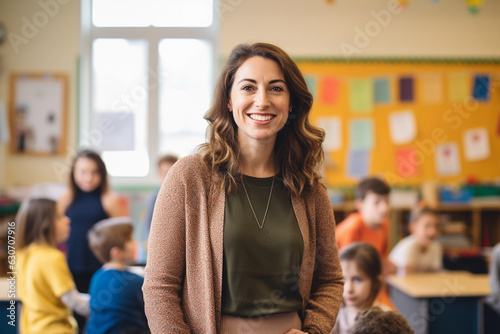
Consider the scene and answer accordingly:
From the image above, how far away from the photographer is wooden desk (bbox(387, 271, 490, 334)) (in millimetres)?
2762

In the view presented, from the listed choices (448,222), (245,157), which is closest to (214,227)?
(245,157)

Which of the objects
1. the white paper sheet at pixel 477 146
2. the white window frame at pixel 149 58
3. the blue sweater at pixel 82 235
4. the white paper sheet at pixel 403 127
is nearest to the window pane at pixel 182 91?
the white window frame at pixel 149 58

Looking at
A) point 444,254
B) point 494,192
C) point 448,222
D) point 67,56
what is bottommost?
point 444,254

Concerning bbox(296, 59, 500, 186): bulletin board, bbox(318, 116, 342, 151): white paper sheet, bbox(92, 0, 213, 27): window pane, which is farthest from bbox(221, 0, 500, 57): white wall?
bbox(318, 116, 342, 151): white paper sheet

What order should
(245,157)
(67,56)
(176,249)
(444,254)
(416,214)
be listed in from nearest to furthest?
(176,249), (245,157), (416,214), (444,254), (67,56)

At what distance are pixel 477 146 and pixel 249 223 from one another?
4.90m

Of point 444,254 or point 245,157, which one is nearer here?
point 245,157

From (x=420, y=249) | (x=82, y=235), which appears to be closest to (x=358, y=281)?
(x=420, y=249)

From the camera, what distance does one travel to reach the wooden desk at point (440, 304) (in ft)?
9.06

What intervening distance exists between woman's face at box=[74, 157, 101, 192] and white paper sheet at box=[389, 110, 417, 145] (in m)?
3.43

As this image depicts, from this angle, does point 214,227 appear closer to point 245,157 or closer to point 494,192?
point 245,157

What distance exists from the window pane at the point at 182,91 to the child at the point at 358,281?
12.2ft

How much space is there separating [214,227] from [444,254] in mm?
4306

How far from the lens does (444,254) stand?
4.88 m
